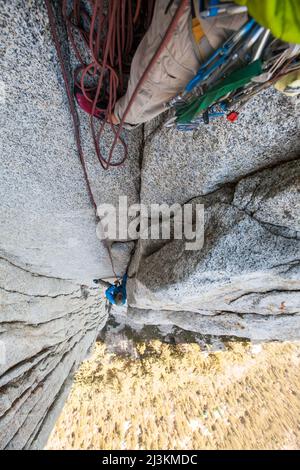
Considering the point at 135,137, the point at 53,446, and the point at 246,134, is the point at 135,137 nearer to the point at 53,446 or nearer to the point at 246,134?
the point at 246,134

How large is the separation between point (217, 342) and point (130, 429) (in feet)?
14.0

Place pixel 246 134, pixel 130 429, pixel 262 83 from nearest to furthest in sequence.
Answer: pixel 262 83, pixel 246 134, pixel 130 429

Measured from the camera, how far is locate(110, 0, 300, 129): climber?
0.70 m

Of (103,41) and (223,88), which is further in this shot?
(103,41)

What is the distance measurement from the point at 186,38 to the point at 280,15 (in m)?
0.39

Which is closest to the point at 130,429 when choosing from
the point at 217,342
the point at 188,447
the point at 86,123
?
the point at 188,447

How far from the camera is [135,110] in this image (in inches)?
57.8

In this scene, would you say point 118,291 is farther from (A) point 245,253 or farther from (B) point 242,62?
(B) point 242,62

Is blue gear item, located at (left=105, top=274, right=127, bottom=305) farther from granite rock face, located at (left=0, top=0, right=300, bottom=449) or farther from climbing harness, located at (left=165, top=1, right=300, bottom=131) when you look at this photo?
climbing harness, located at (left=165, top=1, right=300, bottom=131)

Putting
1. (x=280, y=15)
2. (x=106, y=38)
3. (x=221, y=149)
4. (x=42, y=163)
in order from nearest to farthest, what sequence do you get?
(x=280, y=15), (x=106, y=38), (x=221, y=149), (x=42, y=163)

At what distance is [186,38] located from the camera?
982mm

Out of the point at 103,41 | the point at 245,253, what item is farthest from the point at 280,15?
the point at 245,253

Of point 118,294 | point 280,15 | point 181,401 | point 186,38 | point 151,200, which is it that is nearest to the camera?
point 280,15

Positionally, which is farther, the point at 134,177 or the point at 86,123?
A: the point at 134,177
